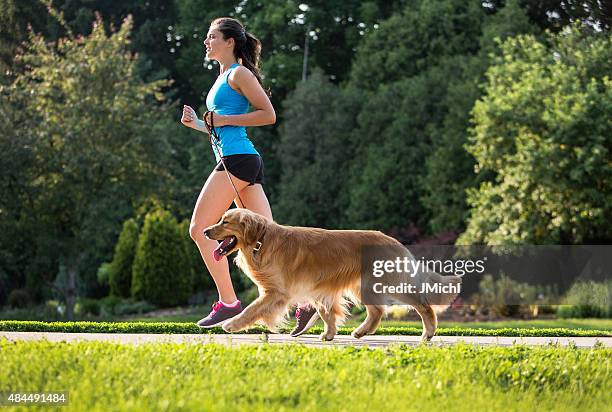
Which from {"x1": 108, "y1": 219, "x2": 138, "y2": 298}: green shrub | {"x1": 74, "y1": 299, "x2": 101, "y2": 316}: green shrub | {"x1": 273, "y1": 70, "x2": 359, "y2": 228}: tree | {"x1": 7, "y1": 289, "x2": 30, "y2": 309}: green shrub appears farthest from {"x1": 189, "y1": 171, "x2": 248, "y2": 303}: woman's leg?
{"x1": 273, "y1": 70, "x2": 359, "y2": 228}: tree

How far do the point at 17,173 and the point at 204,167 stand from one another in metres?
10.2

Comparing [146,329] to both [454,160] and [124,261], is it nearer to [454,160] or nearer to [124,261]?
[454,160]

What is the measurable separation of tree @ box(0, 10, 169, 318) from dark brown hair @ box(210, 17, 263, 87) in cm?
1339

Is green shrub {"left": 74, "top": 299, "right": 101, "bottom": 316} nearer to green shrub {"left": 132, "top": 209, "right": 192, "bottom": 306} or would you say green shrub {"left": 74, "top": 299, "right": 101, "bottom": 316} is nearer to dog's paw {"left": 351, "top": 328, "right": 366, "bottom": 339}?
green shrub {"left": 132, "top": 209, "right": 192, "bottom": 306}

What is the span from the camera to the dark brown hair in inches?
320

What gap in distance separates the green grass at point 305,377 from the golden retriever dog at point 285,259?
48 centimetres

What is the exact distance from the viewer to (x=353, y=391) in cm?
547

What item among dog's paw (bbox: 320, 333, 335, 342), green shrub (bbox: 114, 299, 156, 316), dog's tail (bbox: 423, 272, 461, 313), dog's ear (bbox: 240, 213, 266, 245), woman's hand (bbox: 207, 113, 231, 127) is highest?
woman's hand (bbox: 207, 113, 231, 127)

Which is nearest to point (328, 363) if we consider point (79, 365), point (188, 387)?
point (188, 387)

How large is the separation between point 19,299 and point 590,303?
46.9 feet

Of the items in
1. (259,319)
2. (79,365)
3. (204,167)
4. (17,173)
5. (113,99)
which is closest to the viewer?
(79,365)

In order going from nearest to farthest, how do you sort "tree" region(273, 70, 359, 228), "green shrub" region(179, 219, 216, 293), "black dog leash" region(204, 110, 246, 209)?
"black dog leash" region(204, 110, 246, 209) < "green shrub" region(179, 219, 216, 293) < "tree" region(273, 70, 359, 228)

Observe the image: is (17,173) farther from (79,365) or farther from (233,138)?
(79,365)

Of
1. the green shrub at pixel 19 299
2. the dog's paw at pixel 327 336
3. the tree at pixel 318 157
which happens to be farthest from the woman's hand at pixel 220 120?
the tree at pixel 318 157
